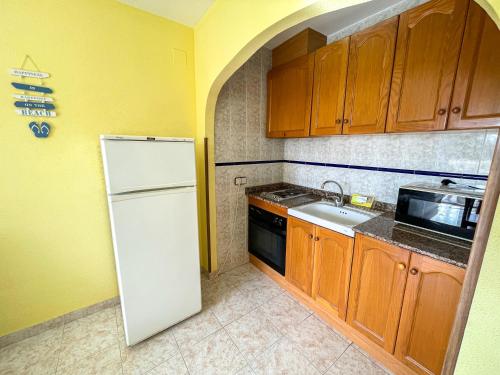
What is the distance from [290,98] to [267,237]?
147 centimetres

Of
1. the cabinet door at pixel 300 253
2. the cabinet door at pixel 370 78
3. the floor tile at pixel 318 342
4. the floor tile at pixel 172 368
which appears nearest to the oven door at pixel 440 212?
the cabinet door at pixel 370 78

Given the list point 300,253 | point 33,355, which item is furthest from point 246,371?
point 33,355

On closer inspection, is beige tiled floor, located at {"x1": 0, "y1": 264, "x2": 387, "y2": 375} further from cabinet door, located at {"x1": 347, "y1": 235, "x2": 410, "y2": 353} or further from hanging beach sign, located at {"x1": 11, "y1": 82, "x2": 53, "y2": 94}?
hanging beach sign, located at {"x1": 11, "y1": 82, "x2": 53, "y2": 94}

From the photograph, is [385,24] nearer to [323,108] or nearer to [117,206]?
[323,108]

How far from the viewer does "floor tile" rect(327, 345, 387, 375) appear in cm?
134

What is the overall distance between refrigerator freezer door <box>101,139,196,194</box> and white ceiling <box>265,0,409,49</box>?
1.47 metres

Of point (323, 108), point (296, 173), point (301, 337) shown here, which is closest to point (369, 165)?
point (323, 108)

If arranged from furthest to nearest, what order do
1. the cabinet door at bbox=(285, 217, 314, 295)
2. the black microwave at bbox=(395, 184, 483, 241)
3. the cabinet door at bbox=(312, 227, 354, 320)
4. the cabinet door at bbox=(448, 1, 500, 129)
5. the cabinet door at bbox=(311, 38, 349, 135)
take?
the cabinet door at bbox=(285, 217, 314, 295)
the cabinet door at bbox=(311, 38, 349, 135)
the cabinet door at bbox=(312, 227, 354, 320)
the black microwave at bbox=(395, 184, 483, 241)
the cabinet door at bbox=(448, 1, 500, 129)

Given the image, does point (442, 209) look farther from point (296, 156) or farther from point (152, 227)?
point (152, 227)

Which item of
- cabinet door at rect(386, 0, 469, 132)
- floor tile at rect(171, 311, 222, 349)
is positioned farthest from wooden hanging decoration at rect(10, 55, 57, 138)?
cabinet door at rect(386, 0, 469, 132)

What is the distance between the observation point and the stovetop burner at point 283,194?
2.11 meters

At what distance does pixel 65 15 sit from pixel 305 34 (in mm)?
1830

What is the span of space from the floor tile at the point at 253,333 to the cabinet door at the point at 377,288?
64 centimetres

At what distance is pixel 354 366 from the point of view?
1.38 meters
